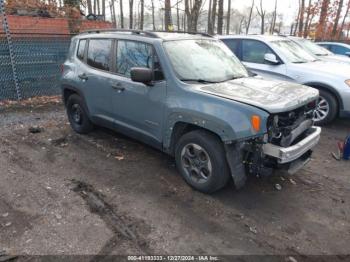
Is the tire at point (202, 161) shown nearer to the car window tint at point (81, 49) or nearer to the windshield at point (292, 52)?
the car window tint at point (81, 49)

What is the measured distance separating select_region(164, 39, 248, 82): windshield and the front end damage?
1.06 metres

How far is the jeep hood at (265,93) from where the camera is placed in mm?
3307

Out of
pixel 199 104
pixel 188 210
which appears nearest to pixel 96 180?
pixel 188 210

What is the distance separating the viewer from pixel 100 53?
4949 mm

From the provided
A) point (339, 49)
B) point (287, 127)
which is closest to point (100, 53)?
point (287, 127)

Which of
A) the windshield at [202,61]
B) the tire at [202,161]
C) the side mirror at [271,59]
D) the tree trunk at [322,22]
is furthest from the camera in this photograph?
the tree trunk at [322,22]

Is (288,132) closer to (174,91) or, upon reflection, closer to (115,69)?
(174,91)

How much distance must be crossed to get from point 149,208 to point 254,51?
5134 millimetres

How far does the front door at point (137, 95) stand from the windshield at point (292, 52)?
4010mm

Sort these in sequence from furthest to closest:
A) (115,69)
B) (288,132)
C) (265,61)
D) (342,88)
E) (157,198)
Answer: (265,61)
(342,88)
(115,69)
(157,198)
(288,132)

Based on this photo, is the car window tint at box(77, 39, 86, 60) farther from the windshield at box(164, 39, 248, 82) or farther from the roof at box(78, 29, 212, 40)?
the windshield at box(164, 39, 248, 82)

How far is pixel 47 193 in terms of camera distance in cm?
385

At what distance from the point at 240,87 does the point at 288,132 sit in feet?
2.68

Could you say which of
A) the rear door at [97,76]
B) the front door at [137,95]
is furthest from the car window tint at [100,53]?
the front door at [137,95]
